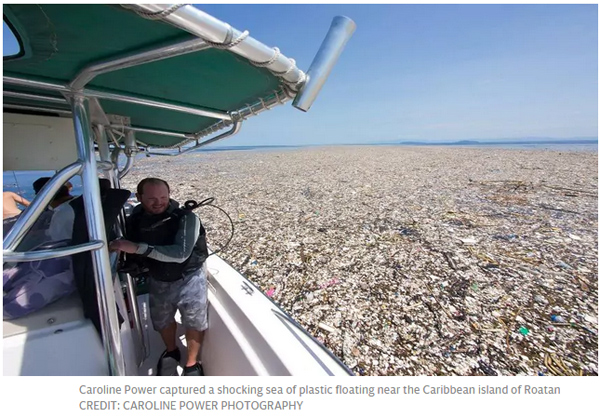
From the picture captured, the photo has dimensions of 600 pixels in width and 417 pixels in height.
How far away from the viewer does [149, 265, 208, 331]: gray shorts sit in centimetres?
215

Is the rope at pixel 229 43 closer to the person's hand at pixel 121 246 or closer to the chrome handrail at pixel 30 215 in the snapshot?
the chrome handrail at pixel 30 215

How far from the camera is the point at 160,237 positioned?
2.04 metres

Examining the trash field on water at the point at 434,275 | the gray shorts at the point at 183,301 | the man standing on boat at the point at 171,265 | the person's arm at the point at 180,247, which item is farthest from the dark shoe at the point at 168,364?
the trash field on water at the point at 434,275

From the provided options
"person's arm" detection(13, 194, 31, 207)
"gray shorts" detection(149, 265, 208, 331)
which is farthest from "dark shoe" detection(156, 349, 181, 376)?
"person's arm" detection(13, 194, 31, 207)

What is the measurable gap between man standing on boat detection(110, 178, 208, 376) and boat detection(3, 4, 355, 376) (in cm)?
13

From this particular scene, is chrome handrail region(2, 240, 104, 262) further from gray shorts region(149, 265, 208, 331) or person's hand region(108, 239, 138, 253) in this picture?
gray shorts region(149, 265, 208, 331)

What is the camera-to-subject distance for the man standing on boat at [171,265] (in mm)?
1987

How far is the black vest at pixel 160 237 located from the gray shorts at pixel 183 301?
8 cm

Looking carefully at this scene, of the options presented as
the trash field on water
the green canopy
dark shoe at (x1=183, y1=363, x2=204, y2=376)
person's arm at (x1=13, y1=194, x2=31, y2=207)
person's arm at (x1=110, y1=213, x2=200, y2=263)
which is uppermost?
the green canopy

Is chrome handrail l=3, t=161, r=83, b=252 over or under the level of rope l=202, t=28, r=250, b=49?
under

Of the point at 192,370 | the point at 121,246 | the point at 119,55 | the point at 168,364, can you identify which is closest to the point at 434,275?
the point at 192,370

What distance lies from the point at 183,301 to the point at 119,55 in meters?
1.72

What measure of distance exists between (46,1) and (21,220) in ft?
2.24
